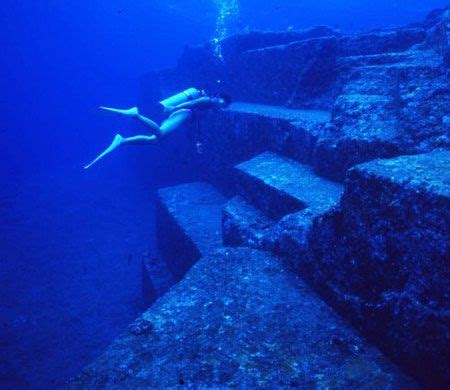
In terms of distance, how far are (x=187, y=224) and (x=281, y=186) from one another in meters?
2.76

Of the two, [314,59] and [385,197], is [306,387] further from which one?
[314,59]

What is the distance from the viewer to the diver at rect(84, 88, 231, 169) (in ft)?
20.7

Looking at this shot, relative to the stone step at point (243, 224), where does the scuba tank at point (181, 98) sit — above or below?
above

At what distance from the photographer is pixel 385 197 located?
210 cm

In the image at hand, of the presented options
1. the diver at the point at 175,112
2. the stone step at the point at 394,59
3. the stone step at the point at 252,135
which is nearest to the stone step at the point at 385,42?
the stone step at the point at 394,59

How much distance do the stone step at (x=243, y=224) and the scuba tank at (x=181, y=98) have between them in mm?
2438

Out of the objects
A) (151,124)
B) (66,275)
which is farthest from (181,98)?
(66,275)

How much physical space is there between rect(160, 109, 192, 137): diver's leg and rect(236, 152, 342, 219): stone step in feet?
6.43

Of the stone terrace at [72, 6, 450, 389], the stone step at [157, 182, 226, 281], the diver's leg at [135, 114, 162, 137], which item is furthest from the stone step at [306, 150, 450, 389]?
the diver's leg at [135, 114, 162, 137]

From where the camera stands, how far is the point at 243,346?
238cm

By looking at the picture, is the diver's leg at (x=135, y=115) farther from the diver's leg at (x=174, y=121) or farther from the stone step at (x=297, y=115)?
the stone step at (x=297, y=115)

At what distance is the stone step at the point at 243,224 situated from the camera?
450 cm

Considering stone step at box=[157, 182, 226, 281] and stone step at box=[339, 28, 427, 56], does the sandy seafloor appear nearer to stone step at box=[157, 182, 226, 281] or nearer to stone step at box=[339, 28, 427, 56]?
stone step at box=[157, 182, 226, 281]

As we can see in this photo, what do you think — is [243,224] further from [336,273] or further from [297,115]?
[297,115]
